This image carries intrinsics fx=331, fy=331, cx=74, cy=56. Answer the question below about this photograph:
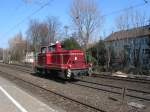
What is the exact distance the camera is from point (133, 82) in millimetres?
24797

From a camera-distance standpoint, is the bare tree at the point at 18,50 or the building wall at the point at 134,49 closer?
the building wall at the point at 134,49

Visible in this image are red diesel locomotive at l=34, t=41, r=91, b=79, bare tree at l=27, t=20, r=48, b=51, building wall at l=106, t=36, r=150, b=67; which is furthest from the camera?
bare tree at l=27, t=20, r=48, b=51

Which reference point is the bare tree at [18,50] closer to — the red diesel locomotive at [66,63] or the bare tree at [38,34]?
the bare tree at [38,34]

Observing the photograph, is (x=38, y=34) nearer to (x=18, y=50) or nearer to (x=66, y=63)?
(x=18, y=50)

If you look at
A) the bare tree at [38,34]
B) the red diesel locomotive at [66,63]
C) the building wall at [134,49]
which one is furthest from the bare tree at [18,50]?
the red diesel locomotive at [66,63]

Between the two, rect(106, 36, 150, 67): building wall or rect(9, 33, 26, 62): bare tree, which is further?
rect(9, 33, 26, 62): bare tree

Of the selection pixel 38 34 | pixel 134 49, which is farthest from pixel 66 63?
pixel 38 34

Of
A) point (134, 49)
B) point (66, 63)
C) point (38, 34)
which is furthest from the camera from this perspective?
point (38, 34)

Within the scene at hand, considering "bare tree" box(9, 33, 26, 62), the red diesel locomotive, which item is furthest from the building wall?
"bare tree" box(9, 33, 26, 62)

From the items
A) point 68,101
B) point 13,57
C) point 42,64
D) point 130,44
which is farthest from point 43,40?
point 68,101

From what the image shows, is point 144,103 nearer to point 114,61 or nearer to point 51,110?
point 51,110

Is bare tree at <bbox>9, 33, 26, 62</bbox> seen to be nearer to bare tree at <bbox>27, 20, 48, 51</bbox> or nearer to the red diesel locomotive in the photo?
bare tree at <bbox>27, 20, 48, 51</bbox>

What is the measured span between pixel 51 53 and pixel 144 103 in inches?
653

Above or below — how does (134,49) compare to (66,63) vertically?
above
